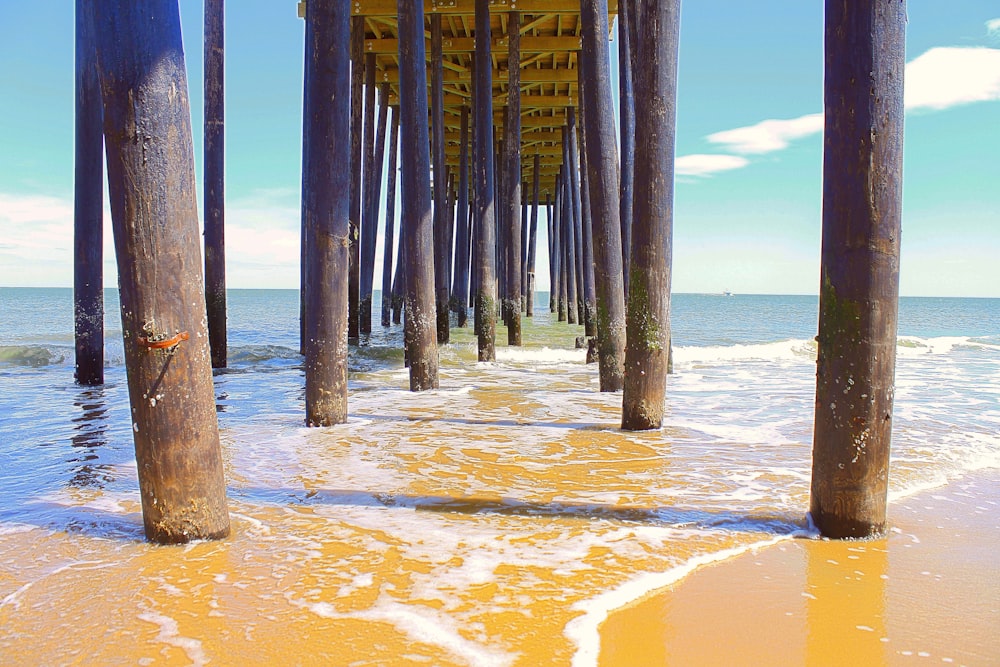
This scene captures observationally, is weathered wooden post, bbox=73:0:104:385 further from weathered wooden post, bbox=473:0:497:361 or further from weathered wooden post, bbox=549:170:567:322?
weathered wooden post, bbox=549:170:567:322

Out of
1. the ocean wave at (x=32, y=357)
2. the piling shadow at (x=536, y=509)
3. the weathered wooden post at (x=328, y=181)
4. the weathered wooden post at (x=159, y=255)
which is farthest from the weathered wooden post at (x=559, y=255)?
the weathered wooden post at (x=159, y=255)

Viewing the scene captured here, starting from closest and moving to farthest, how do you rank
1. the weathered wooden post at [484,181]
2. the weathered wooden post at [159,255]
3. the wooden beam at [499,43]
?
the weathered wooden post at [159,255] → the weathered wooden post at [484,181] → the wooden beam at [499,43]

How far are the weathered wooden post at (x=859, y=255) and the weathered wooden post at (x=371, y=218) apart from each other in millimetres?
10181

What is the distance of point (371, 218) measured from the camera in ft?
40.2

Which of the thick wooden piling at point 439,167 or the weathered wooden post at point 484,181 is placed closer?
the thick wooden piling at point 439,167

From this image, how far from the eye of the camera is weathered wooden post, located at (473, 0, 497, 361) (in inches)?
343

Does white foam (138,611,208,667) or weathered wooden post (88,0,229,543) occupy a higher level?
weathered wooden post (88,0,229,543)

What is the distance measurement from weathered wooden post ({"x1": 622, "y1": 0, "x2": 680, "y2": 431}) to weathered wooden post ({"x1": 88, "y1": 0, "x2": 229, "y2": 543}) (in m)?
2.78

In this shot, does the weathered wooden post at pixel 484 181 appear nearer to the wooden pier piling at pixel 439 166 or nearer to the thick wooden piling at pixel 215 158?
the wooden pier piling at pixel 439 166

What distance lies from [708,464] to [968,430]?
2.65 meters

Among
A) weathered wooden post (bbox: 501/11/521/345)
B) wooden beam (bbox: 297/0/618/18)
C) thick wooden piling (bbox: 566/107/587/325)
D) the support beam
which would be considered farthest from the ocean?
thick wooden piling (bbox: 566/107/587/325)

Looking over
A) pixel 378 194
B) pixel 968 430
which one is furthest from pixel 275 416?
pixel 378 194

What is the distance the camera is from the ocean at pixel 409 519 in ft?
6.58

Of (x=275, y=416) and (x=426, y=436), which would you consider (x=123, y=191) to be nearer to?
(x=426, y=436)
